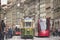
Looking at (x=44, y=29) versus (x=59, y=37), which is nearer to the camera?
(x=59, y=37)

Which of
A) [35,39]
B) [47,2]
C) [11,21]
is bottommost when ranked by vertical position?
[35,39]

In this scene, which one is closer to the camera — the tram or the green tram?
the green tram

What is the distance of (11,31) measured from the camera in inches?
300

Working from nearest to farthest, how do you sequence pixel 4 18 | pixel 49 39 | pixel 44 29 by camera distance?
pixel 4 18, pixel 49 39, pixel 44 29

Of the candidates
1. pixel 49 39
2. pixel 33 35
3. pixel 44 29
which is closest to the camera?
pixel 49 39

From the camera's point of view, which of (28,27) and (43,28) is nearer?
(28,27)

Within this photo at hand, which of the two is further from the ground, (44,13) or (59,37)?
(44,13)

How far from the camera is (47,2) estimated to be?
785 centimetres

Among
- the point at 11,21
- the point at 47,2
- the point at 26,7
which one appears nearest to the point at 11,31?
the point at 11,21

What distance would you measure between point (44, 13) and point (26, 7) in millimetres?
558

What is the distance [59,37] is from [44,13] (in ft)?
2.82

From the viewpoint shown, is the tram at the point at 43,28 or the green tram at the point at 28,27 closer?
the green tram at the point at 28,27

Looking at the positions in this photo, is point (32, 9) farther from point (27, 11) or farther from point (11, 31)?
point (11, 31)

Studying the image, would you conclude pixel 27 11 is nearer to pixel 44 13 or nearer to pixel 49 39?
pixel 44 13
